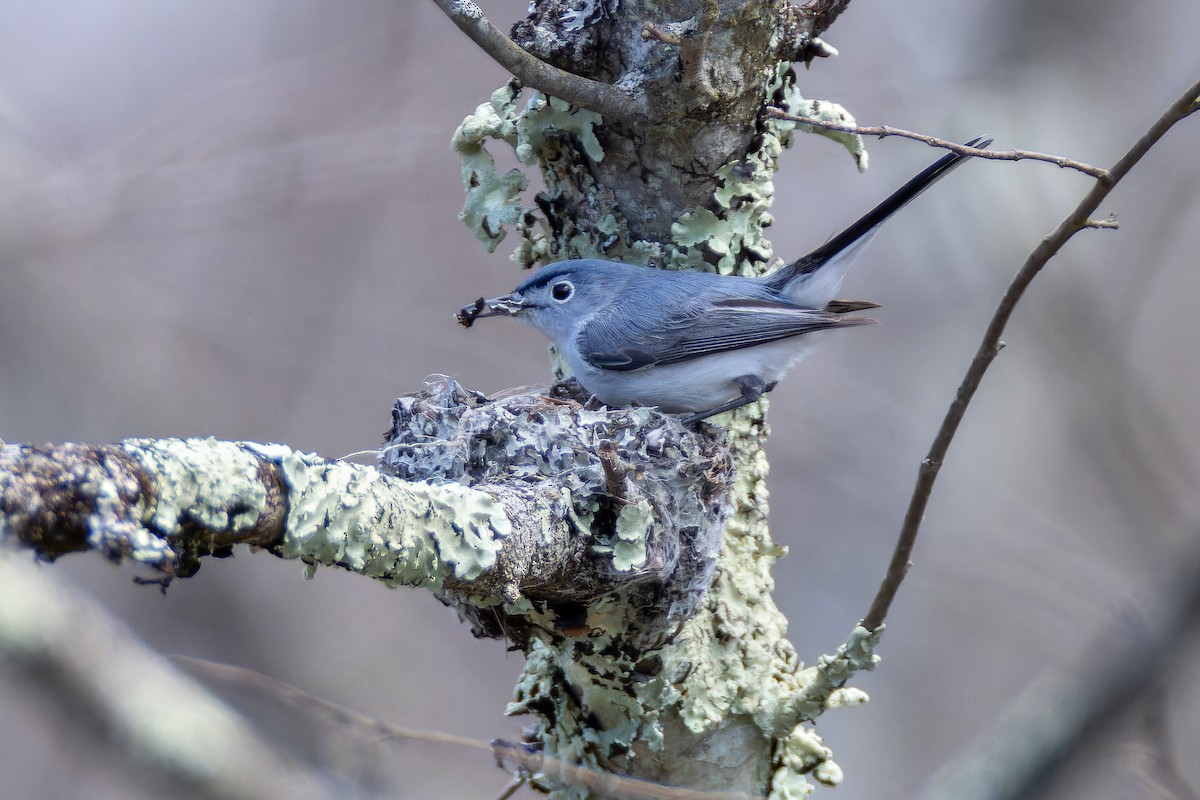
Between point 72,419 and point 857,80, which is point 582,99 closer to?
point 72,419

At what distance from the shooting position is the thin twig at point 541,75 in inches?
76.0

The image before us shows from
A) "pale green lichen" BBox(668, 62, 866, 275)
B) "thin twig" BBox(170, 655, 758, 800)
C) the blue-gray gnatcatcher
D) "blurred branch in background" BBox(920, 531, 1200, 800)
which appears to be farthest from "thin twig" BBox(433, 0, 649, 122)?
"blurred branch in background" BBox(920, 531, 1200, 800)

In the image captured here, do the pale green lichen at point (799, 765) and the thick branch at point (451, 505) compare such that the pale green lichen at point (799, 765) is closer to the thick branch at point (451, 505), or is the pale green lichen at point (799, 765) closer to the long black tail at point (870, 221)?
the thick branch at point (451, 505)

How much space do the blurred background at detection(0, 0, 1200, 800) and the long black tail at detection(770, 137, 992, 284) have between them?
4.03 ft

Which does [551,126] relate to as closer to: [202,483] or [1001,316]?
[1001,316]

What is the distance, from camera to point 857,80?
468 centimetres

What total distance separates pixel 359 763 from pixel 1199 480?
3.17 meters

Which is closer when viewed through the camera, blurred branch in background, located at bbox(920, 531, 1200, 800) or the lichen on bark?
blurred branch in background, located at bbox(920, 531, 1200, 800)

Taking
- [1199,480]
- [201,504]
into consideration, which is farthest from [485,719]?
[201,504]

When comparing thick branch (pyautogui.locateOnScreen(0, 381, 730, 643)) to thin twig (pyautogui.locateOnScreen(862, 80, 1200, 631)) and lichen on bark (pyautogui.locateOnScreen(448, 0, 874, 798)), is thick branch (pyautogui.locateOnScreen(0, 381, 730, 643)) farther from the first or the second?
thin twig (pyautogui.locateOnScreen(862, 80, 1200, 631))

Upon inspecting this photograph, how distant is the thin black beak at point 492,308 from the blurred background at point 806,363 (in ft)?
3.53

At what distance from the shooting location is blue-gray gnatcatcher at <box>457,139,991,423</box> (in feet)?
9.31

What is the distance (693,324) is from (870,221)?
54 centimetres

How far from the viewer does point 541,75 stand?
2131 millimetres
